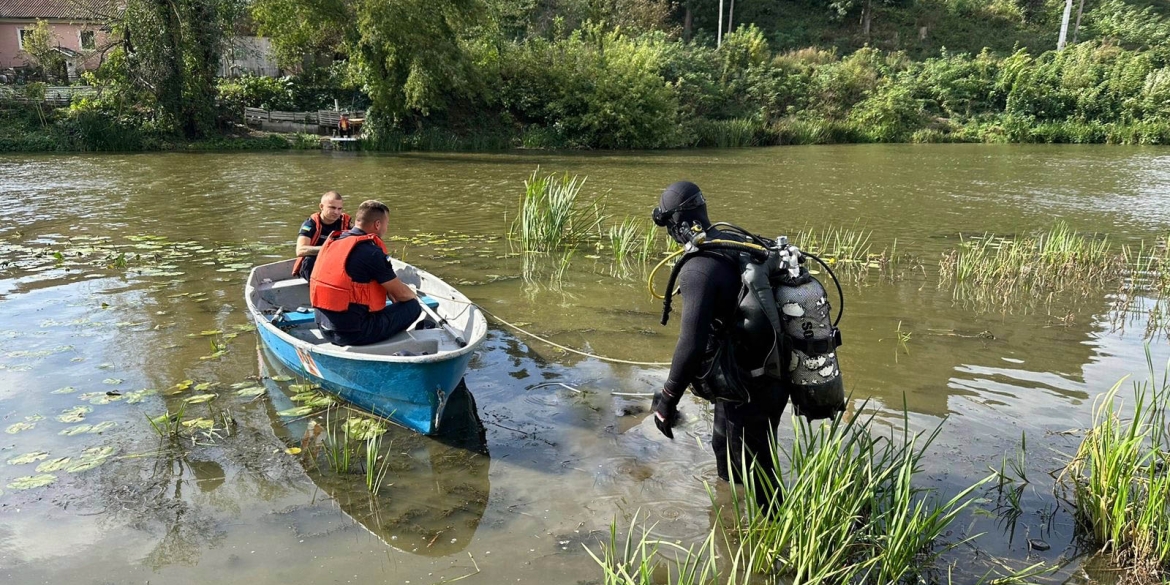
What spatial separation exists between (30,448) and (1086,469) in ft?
21.2

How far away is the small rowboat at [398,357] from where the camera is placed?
4938 mm

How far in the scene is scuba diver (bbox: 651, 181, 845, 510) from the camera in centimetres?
344

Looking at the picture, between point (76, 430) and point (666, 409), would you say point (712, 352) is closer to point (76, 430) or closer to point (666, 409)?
point (666, 409)

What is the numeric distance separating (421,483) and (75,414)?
8.80 ft

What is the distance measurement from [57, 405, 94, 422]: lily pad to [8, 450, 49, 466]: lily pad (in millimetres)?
480

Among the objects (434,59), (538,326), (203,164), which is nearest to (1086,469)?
(538,326)

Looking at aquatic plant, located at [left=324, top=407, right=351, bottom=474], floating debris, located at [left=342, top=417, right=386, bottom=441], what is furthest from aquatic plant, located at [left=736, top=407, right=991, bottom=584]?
floating debris, located at [left=342, top=417, right=386, bottom=441]

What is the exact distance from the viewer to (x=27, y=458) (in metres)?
4.79

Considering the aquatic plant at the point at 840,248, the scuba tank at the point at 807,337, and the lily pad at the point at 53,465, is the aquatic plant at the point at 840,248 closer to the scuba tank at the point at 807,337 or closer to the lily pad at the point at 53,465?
the scuba tank at the point at 807,337

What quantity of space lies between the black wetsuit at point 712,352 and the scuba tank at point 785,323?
0.07 m

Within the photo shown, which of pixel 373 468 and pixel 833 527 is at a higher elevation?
pixel 833 527

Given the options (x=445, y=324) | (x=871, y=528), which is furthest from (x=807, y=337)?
(x=445, y=324)

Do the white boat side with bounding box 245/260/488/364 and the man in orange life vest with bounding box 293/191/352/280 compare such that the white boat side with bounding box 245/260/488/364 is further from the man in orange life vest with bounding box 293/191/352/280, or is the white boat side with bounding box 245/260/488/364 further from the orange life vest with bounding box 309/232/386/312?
the orange life vest with bounding box 309/232/386/312

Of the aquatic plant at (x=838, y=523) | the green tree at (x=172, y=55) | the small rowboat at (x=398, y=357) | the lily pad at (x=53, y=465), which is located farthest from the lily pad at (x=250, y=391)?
the green tree at (x=172, y=55)
